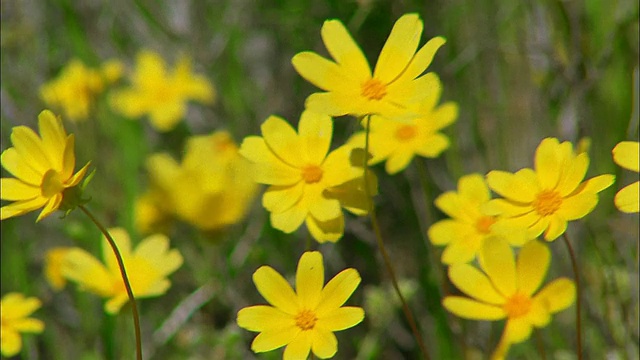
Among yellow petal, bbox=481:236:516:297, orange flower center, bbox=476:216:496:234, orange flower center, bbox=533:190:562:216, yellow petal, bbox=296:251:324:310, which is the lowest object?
yellow petal, bbox=481:236:516:297

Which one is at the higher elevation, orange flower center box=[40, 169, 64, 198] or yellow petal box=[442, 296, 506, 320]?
orange flower center box=[40, 169, 64, 198]

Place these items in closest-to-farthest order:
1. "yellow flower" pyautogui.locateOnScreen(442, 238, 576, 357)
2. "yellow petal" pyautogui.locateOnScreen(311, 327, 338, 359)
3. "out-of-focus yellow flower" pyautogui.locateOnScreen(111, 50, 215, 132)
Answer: "yellow petal" pyautogui.locateOnScreen(311, 327, 338, 359) → "yellow flower" pyautogui.locateOnScreen(442, 238, 576, 357) → "out-of-focus yellow flower" pyautogui.locateOnScreen(111, 50, 215, 132)

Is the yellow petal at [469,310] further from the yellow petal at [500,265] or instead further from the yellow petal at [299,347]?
the yellow petal at [299,347]

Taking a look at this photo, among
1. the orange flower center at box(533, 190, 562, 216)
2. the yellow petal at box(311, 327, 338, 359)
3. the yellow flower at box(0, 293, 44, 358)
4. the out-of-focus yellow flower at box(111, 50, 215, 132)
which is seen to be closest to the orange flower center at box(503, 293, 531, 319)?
the orange flower center at box(533, 190, 562, 216)

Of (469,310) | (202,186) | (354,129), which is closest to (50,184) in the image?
(469,310)

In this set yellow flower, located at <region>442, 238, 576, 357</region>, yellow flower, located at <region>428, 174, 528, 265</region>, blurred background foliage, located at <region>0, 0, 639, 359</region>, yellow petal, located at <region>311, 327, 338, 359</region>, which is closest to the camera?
yellow petal, located at <region>311, 327, 338, 359</region>

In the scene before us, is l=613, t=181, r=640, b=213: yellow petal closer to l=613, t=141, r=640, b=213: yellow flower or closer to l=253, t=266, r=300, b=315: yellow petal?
l=613, t=141, r=640, b=213: yellow flower

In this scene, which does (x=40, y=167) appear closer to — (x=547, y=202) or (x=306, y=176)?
(x=306, y=176)
